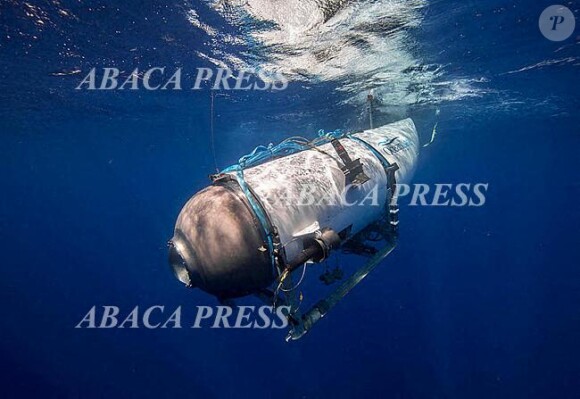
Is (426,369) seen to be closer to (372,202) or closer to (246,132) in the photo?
(372,202)

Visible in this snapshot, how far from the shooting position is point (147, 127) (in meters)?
20.8

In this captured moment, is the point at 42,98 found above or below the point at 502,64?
above

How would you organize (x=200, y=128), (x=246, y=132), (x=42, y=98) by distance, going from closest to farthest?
Result: (x=42, y=98) → (x=200, y=128) → (x=246, y=132)

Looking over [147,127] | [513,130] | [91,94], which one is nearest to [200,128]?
[147,127]

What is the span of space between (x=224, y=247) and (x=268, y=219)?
0.57m

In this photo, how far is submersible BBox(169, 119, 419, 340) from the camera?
3492 millimetres

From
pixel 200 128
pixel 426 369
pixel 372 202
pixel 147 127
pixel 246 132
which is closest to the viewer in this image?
pixel 372 202

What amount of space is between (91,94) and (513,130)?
29738mm

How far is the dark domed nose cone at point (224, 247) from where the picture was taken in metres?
3.47

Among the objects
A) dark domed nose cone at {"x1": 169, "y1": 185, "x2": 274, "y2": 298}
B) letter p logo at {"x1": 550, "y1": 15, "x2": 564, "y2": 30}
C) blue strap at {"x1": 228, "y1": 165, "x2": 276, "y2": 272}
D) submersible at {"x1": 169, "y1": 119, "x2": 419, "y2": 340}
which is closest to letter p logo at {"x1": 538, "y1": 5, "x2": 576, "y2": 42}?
letter p logo at {"x1": 550, "y1": 15, "x2": 564, "y2": 30}

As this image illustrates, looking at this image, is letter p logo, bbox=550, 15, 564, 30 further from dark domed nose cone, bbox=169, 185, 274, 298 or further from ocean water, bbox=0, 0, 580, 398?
dark domed nose cone, bbox=169, 185, 274, 298

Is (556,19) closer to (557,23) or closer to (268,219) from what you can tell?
(557,23)

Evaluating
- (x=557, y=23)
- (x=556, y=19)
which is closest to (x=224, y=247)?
(x=556, y=19)

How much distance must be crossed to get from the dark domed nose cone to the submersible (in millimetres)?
11
